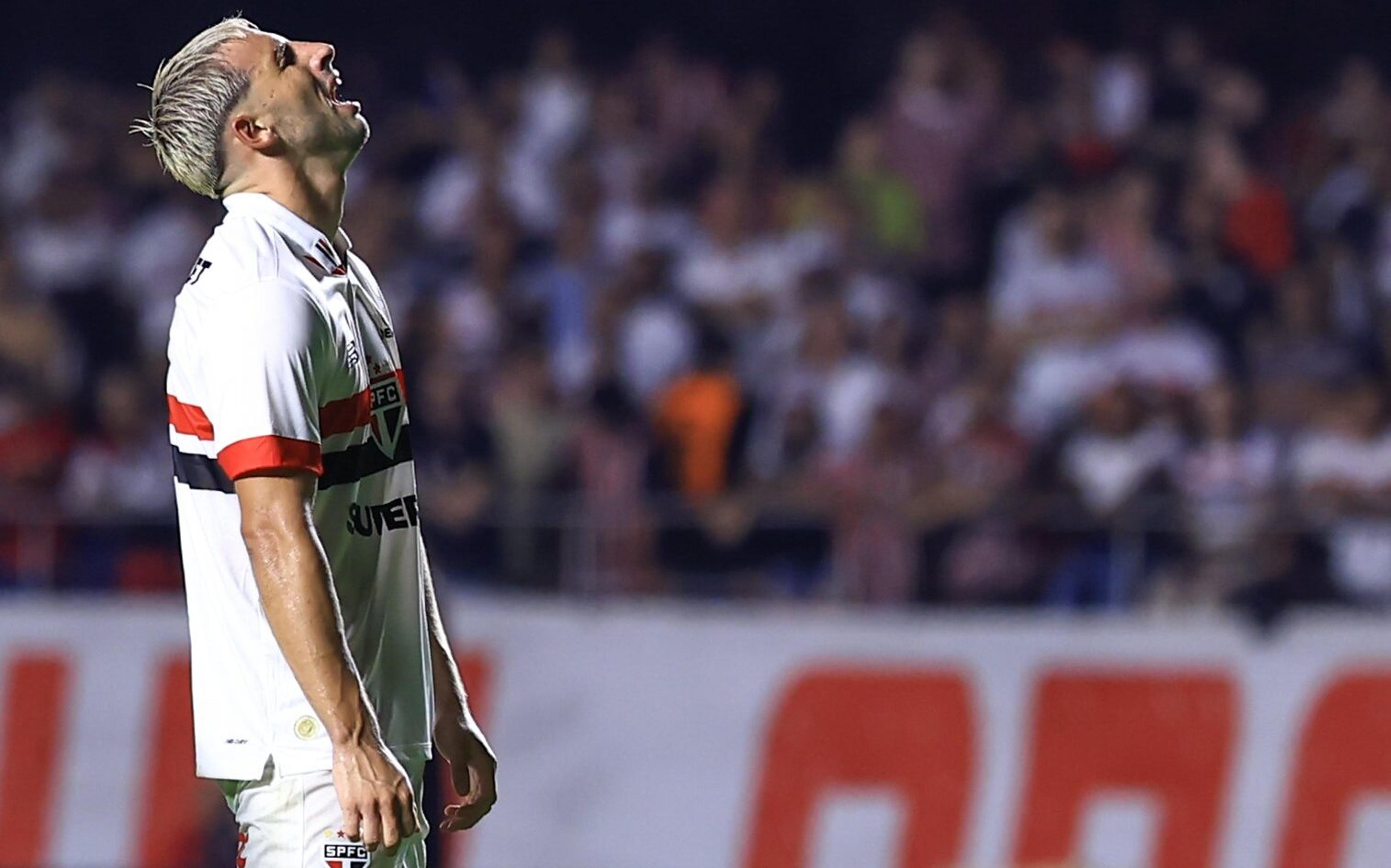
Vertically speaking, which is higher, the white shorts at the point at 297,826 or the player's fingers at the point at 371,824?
the player's fingers at the point at 371,824

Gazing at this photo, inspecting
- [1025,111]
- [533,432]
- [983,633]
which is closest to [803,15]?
[1025,111]

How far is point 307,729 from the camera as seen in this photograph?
12.5 ft

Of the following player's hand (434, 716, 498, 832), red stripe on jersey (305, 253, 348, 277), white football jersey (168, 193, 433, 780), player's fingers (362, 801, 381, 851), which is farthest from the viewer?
player's hand (434, 716, 498, 832)

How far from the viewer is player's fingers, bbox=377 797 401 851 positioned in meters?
3.57

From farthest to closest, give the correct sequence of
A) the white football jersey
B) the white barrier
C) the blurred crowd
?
the blurred crowd < the white barrier < the white football jersey

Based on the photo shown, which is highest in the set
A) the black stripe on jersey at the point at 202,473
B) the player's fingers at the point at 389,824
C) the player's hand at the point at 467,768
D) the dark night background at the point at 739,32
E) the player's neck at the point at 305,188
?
the dark night background at the point at 739,32

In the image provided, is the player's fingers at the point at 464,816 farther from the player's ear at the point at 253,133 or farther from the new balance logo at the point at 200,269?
the player's ear at the point at 253,133

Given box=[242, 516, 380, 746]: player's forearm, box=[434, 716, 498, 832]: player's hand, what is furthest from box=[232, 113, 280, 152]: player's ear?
box=[434, 716, 498, 832]: player's hand

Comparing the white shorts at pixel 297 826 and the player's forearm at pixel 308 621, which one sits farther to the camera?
the white shorts at pixel 297 826

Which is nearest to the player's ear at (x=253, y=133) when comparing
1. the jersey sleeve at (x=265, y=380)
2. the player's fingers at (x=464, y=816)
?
the jersey sleeve at (x=265, y=380)

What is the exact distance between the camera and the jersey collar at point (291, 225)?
3.93 metres

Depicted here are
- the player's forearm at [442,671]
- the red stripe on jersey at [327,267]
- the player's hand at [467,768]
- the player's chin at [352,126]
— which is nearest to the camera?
the red stripe on jersey at [327,267]

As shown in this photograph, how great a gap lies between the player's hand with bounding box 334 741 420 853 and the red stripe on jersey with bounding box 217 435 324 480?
457 mm

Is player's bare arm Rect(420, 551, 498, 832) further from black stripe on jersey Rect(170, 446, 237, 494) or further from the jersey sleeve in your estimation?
the jersey sleeve
